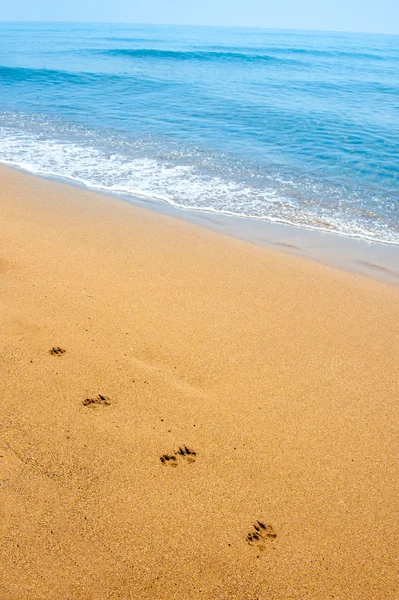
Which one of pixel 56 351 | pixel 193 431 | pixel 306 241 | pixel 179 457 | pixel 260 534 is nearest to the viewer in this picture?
pixel 260 534

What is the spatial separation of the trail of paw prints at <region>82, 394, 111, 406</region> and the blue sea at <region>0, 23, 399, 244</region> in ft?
→ 13.9

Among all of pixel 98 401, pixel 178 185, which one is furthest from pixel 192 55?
pixel 98 401

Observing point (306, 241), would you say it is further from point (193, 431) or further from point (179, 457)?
point (179, 457)

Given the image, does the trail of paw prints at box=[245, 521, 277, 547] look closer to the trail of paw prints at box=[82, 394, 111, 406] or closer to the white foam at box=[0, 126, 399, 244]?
the trail of paw prints at box=[82, 394, 111, 406]

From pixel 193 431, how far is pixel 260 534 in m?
0.76

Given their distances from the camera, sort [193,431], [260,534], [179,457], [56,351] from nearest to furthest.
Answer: [260,534], [179,457], [193,431], [56,351]

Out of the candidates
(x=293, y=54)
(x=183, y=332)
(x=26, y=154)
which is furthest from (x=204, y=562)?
Answer: (x=293, y=54)

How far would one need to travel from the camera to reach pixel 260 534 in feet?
7.91

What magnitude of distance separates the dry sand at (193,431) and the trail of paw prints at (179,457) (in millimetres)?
12

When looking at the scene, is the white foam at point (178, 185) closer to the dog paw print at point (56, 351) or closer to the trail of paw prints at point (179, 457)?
the dog paw print at point (56, 351)

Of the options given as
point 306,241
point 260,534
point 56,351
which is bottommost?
point 260,534

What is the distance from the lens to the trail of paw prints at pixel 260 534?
93.6 inches

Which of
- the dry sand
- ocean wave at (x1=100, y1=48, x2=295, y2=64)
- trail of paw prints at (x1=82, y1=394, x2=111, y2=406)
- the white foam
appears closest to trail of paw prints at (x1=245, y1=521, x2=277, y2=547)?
the dry sand

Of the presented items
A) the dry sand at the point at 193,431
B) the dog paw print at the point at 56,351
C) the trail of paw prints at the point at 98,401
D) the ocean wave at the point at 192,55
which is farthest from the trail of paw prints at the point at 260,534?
the ocean wave at the point at 192,55
